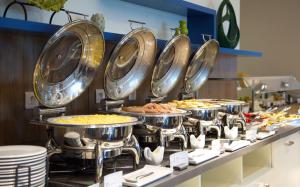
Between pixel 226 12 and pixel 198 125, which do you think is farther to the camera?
pixel 226 12

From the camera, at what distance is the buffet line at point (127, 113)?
1187mm

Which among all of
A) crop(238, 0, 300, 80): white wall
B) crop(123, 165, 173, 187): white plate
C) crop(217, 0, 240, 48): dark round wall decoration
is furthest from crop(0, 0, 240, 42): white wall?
crop(238, 0, 300, 80): white wall

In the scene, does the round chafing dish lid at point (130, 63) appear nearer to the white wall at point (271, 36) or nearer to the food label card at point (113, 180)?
the food label card at point (113, 180)

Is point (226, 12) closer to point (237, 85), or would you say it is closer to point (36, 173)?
point (237, 85)

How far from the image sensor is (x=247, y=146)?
1773 millimetres

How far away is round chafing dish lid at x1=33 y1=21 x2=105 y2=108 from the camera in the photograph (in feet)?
4.31

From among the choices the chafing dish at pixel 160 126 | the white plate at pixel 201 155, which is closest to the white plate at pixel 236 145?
the white plate at pixel 201 155

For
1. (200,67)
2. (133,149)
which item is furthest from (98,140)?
(200,67)

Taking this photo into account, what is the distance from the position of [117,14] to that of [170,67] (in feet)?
1.29

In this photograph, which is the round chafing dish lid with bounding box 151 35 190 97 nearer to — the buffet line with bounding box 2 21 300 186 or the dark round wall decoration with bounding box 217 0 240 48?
the buffet line with bounding box 2 21 300 186

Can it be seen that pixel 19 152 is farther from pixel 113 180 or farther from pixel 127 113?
pixel 127 113

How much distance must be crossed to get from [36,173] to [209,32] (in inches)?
68.7

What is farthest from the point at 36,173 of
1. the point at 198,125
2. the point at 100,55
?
the point at 198,125

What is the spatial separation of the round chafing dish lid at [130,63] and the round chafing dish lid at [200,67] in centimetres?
42
